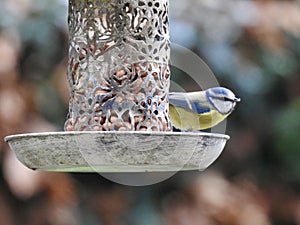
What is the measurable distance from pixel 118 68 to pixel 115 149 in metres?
0.43

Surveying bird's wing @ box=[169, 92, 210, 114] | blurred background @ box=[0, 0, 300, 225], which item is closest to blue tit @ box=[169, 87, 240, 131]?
bird's wing @ box=[169, 92, 210, 114]

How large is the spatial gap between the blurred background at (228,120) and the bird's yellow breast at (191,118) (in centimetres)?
134

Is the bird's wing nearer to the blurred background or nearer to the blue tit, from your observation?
the blue tit

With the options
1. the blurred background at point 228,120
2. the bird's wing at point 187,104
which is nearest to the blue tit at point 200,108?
the bird's wing at point 187,104

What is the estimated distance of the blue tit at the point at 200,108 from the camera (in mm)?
2346

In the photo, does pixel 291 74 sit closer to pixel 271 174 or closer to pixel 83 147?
pixel 271 174

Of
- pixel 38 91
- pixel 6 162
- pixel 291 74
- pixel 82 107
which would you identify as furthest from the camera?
pixel 291 74

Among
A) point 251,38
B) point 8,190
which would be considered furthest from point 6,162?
point 251,38

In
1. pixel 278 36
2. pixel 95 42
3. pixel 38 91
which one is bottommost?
pixel 38 91

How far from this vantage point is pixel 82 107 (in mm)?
2258

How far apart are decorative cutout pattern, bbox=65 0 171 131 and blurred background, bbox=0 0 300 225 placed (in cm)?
139

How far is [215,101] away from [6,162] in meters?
1.48

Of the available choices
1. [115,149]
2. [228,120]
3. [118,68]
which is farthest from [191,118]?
[228,120]

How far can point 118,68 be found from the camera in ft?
7.36
